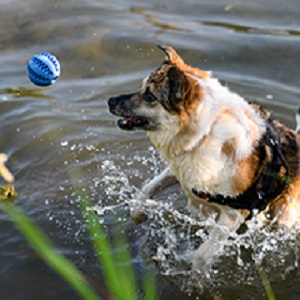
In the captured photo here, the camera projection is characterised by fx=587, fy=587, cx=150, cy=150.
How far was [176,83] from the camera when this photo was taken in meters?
4.39

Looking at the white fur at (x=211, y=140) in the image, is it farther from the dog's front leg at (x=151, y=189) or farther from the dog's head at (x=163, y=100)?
the dog's front leg at (x=151, y=189)

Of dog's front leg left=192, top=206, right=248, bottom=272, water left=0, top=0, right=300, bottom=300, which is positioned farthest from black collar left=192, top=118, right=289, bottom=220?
water left=0, top=0, right=300, bottom=300

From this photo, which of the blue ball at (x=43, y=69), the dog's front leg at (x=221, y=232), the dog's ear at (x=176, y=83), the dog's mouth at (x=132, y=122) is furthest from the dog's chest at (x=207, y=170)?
the blue ball at (x=43, y=69)

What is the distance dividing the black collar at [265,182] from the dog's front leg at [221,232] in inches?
4.9

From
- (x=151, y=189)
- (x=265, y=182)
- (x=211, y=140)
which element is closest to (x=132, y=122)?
(x=211, y=140)

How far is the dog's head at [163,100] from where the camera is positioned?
442 centimetres

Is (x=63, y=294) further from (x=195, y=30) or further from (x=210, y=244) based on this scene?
(x=195, y=30)

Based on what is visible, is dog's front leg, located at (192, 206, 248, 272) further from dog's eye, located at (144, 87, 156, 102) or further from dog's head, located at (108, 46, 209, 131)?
dog's eye, located at (144, 87, 156, 102)

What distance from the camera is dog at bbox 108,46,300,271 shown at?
4.52 metres

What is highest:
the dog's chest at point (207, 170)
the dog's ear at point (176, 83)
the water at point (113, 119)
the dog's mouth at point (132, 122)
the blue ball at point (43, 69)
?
the dog's ear at point (176, 83)

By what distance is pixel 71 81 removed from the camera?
8016 mm

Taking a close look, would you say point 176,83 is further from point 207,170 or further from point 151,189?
point 151,189

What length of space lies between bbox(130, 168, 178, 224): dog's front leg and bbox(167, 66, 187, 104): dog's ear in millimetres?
1016

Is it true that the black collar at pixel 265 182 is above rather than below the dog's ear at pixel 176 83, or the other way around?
below
